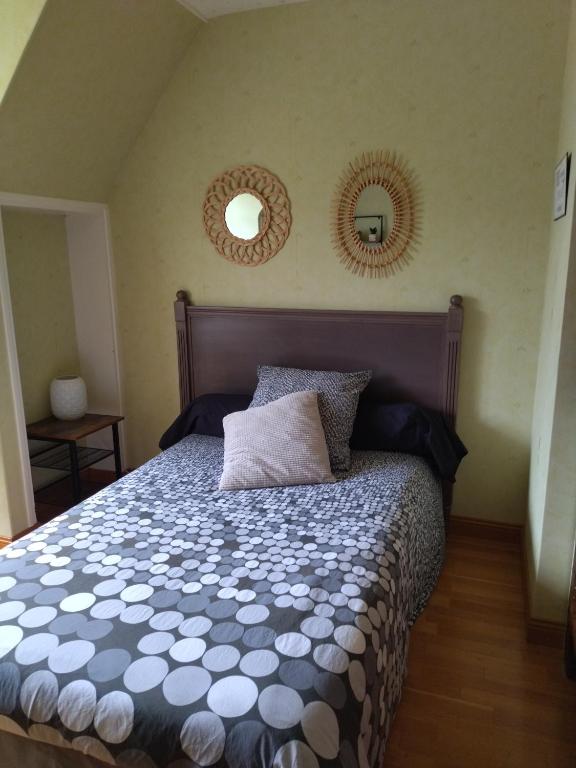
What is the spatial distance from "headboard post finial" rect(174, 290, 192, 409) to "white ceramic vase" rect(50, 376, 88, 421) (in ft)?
1.85

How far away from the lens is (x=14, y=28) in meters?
2.18

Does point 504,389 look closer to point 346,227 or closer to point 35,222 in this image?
point 346,227

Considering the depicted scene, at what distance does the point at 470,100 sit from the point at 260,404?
163 cm

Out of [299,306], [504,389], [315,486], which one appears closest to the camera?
[315,486]

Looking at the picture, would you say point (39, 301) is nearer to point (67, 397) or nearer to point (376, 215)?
point (67, 397)

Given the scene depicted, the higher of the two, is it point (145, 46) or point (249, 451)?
point (145, 46)

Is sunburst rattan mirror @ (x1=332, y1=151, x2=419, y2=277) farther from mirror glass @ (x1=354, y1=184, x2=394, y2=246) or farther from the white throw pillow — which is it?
the white throw pillow

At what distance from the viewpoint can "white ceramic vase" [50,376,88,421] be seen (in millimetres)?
3246

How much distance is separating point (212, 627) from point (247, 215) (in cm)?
214

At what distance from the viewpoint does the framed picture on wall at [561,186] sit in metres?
2.07


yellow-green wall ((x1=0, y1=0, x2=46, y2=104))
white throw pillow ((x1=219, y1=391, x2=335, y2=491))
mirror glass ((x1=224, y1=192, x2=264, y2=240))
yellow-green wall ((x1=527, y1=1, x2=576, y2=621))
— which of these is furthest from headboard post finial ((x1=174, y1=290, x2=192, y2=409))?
yellow-green wall ((x1=527, y1=1, x2=576, y2=621))

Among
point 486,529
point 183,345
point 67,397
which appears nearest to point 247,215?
point 183,345

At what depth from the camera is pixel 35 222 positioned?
317 centimetres

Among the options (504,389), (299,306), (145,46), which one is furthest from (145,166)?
(504,389)
